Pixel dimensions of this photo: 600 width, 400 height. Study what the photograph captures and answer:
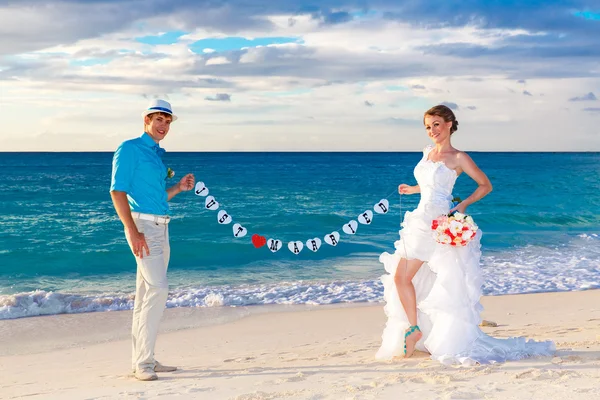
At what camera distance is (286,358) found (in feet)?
21.9

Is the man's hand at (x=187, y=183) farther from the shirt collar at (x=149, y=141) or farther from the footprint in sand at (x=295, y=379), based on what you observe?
the footprint in sand at (x=295, y=379)

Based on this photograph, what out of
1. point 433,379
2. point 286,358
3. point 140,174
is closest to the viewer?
point 433,379

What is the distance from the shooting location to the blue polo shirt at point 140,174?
212 inches

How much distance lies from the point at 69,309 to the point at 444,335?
257 inches

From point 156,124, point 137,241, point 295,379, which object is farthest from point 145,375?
point 156,124

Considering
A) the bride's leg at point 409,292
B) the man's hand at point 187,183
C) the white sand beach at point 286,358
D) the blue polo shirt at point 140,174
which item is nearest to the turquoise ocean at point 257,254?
the white sand beach at point 286,358

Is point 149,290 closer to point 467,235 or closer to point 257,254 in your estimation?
point 467,235

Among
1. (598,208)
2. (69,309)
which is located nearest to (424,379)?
(69,309)

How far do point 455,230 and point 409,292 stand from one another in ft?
2.53

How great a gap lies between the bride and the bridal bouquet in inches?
7.5

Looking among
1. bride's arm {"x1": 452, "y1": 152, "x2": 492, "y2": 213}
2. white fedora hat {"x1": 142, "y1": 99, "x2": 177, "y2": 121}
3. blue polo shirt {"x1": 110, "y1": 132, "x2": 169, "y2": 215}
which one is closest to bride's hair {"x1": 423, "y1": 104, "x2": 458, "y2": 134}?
bride's arm {"x1": 452, "y1": 152, "x2": 492, "y2": 213}

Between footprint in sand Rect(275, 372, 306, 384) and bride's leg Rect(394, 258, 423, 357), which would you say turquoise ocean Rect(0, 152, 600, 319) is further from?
footprint in sand Rect(275, 372, 306, 384)

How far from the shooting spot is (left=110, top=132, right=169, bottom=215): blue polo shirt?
539 centimetres

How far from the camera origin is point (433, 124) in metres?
5.88
